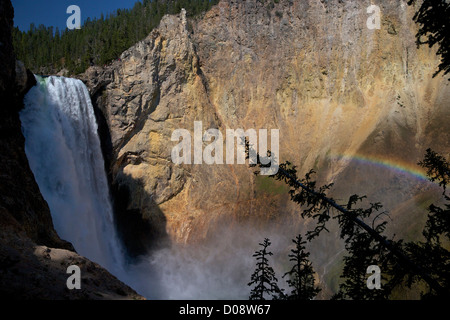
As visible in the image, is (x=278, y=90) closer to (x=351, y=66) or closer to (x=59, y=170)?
(x=351, y=66)

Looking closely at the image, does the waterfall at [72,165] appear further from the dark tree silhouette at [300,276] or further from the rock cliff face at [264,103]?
the dark tree silhouette at [300,276]

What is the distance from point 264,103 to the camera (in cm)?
3081

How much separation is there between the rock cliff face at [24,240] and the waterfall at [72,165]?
20.8 feet

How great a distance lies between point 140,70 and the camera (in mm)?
24938

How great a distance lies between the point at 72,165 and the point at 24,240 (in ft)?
42.1

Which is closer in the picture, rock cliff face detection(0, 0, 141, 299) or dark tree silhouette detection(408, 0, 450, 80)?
dark tree silhouette detection(408, 0, 450, 80)

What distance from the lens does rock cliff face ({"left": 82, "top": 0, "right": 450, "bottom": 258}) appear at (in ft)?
81.6

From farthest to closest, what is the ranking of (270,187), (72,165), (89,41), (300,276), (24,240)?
(89,41)
(270,187)
(72,165)
(24,240)
(300,276)

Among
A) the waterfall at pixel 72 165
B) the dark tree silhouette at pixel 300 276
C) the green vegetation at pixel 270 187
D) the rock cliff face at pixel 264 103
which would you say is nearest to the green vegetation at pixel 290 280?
the dark tree silhouette at pixel 300 276

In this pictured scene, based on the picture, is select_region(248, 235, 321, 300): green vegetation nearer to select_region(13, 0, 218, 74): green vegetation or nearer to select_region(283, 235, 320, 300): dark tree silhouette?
select_region(283, 235, 320, 300): dark tree silhouette

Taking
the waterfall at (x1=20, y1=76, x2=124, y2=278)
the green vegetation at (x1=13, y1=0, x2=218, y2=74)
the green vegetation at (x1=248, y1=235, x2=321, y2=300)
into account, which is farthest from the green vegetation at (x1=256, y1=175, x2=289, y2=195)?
the green vegetation at (x1=248, y1=235, x2=321, y2=300)

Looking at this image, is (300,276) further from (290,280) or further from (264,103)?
(264,103)

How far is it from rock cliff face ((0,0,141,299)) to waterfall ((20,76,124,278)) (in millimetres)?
6337

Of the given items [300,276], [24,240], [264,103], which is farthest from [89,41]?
[300,276]
